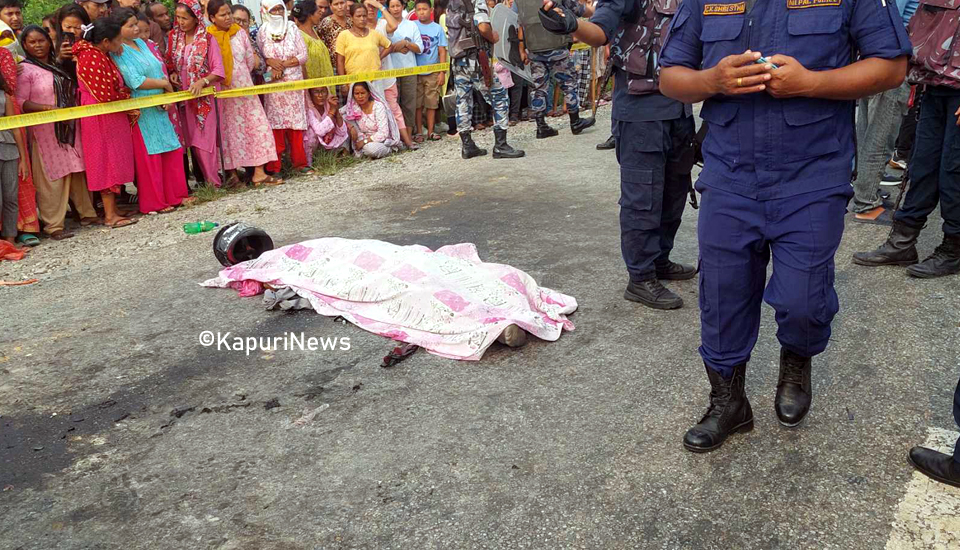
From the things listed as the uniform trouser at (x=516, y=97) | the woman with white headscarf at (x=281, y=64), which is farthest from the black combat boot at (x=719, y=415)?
the uniform trouser at (x=516, y=97)

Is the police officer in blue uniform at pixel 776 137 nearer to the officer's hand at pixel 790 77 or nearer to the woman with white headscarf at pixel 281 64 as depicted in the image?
the officer's hand at pixel 790 77

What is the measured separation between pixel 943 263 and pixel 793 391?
2.20 meters

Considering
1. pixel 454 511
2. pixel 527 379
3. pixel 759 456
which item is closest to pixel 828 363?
pixel 759 456

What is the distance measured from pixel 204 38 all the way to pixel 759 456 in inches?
263

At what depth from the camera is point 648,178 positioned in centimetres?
432

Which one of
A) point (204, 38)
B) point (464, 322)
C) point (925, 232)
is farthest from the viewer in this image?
point (204, 38)

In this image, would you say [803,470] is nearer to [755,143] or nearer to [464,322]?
[755,143]

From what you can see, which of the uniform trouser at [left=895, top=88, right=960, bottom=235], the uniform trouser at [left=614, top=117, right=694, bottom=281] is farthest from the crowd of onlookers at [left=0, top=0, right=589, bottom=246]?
the uniform trouser at [left=895, top=88, right=960, bottom=235]

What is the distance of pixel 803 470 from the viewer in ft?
9.29

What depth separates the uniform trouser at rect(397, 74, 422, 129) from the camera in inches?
403

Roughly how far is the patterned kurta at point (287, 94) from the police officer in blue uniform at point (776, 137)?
635cm

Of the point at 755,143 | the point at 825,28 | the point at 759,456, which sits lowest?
the point at 759,456

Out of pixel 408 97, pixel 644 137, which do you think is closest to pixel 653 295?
pixel 644 137

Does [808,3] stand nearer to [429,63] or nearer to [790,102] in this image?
[790,102]
